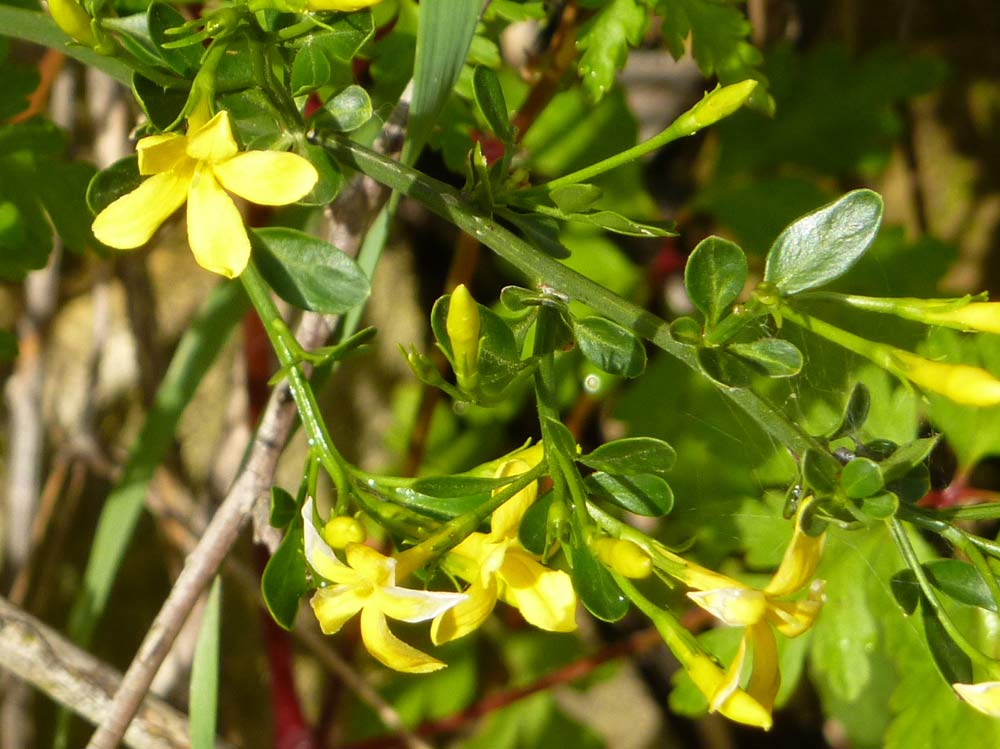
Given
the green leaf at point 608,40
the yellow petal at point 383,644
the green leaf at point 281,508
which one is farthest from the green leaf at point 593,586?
the green leaf at point 608,40

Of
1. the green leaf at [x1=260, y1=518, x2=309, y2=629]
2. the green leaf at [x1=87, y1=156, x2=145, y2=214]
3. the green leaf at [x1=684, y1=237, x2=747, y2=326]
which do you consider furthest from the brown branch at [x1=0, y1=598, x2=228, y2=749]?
the green leaf at [x1=684, y1=237, x2=747, y2=326]

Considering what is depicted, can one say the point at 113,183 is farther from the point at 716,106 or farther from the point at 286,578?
the point at 716,106

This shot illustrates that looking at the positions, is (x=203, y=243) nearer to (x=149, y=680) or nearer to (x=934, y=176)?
(x=149, y=680)

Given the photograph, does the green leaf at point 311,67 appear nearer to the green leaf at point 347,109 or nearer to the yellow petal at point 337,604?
the green leaf at point 347,109

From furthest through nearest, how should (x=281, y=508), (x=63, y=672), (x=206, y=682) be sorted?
(x=63, y=672)
(x=206, y=682)
(x=281, y=508)

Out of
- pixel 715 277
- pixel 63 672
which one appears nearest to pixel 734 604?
pixel 715 277

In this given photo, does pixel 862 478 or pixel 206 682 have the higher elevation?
pixel 862 478

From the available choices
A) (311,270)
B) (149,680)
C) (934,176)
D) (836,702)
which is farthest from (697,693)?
(934,176)
